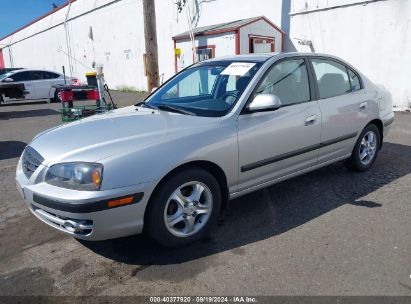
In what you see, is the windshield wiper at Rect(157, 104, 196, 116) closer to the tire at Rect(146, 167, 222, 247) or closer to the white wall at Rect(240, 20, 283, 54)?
the tire at Rect(146, 167, 222, 247)

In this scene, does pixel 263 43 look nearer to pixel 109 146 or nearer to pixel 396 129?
pixel 396 129

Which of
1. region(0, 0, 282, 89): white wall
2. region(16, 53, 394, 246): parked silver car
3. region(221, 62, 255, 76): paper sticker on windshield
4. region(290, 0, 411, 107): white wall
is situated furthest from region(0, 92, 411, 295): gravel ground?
region(0, 0, 282, 89): white wall

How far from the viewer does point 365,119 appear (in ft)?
15.2

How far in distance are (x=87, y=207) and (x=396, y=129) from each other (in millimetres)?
7182

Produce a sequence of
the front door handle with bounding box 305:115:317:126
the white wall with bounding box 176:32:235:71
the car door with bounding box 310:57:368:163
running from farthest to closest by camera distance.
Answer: the white wall with bounding box 176:32:235:71 → the car door with bounding box 310:57:368:163 → the front door handle with bounding box 305:115:317:126

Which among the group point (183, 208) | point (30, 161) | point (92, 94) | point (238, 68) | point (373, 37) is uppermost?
point (373, 37)

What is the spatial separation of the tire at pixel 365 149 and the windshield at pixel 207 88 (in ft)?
6.49

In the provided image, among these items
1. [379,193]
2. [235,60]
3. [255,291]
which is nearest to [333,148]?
[379,193]

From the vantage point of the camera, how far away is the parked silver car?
2645 mm

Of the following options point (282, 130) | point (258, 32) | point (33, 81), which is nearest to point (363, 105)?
point (282, 130)

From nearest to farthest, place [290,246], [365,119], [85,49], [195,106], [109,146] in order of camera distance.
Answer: [109,146], [290,246], [195,106], [365,119], [85,49]

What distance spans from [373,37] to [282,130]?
8309 millimetres

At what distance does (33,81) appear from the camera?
15055mm

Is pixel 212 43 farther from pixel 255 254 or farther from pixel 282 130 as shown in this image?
pixel 255 254
